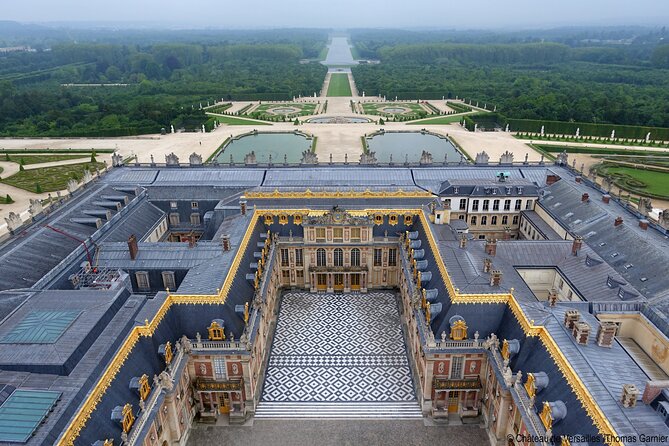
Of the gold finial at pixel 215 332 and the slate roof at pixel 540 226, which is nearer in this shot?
the gold finial at pixel 215 332

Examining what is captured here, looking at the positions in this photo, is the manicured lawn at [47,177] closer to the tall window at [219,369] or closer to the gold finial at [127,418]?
the tall window at [219,369]

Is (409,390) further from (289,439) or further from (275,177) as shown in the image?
(275,177)

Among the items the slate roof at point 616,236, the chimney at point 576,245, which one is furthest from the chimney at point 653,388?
the chimney at point 576,245

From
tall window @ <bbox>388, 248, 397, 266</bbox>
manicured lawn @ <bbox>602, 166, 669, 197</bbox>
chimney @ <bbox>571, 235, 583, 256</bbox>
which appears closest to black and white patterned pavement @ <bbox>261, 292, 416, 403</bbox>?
tall window @ <bbox>388, 248, 397, 266</bbox>

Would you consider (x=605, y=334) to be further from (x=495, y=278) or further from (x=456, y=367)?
(x=456, y=367)

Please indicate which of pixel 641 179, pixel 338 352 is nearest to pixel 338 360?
pixel 338 352

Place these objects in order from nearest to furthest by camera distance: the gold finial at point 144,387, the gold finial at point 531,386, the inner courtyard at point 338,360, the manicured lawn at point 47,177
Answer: the gold finial at point 531,386, the gold finial at point 144,387, the inner courtyard at point 338,360, the manicured lawn at point 47,177

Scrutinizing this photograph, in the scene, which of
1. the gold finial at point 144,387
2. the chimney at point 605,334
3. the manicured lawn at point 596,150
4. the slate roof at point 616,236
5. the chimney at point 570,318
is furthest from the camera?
the manicured lawn at point 596,150

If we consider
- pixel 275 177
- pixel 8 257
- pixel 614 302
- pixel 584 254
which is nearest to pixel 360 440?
pixel 614 302
